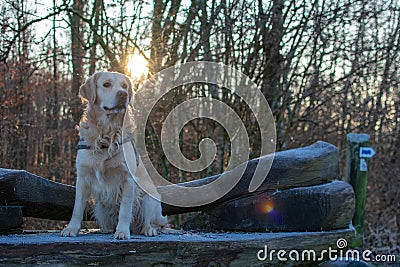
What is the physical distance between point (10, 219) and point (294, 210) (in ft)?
7.87

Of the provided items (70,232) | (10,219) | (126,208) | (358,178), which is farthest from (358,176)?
(10,219)

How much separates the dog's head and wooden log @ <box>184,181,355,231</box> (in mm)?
1501

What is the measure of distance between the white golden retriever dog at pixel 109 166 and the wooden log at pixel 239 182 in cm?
37

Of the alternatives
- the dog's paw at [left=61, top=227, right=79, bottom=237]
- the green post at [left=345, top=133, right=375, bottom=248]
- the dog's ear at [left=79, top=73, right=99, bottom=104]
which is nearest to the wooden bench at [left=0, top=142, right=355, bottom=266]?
the dog's paw at [left=61, top=227, right=79, bottom=237]

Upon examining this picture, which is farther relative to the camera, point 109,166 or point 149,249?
point 109,166

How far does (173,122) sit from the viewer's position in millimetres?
7629

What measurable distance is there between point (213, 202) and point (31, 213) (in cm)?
167

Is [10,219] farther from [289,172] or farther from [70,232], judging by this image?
[289,172]

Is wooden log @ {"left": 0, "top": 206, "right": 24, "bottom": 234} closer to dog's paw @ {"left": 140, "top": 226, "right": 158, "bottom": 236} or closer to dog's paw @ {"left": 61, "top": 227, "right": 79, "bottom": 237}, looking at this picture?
dog's paw @ {"left": 61, "top": 227, "right": 79, "bottom": 237}

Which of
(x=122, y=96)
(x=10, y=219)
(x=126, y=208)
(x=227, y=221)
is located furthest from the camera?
(x=227, y=221)

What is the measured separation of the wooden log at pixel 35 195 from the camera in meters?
3.60

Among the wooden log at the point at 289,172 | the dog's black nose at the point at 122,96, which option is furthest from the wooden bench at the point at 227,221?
the dog's black nose at the point at 122,96

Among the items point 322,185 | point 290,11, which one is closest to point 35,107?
point 290,11

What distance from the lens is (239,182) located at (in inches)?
183
